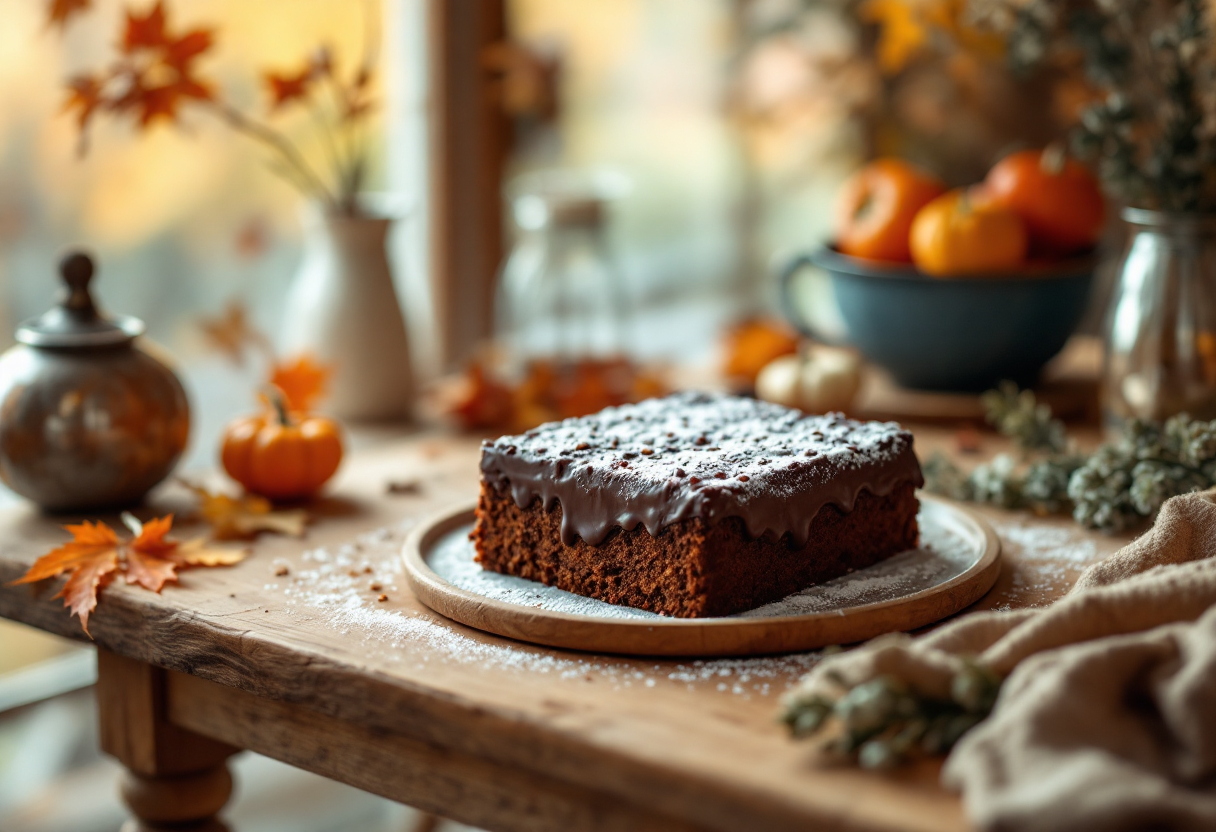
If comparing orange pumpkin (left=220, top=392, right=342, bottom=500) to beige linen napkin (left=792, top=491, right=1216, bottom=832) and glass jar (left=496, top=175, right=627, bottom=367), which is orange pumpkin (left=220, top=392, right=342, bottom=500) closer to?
glass jar (left=496, top=175, right=627, bottom=367)

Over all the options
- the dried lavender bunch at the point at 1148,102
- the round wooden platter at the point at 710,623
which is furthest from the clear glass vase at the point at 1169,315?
the round wooden platter at the point at 710,623

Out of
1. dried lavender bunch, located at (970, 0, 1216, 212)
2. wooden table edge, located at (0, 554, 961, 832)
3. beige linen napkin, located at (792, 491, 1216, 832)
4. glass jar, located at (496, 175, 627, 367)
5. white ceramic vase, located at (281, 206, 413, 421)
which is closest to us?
beige linen napkin, located at (792, 491, 1216, 832)

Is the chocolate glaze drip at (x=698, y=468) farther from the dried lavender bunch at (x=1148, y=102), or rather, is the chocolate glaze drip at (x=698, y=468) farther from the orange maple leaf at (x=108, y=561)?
the dried lavender bunch at (x=1148, y=102)

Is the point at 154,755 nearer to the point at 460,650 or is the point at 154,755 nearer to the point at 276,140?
the point at 460,650

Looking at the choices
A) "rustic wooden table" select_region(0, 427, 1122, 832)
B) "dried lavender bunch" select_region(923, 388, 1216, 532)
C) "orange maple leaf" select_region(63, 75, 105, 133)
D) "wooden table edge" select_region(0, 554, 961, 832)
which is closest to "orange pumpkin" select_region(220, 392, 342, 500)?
"rustic wooden table" select_region(0, 427, 1122, 832)

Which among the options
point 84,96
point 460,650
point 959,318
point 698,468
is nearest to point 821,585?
point 698,468

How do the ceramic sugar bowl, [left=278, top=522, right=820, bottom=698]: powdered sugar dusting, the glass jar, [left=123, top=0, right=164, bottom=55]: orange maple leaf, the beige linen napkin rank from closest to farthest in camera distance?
the beige linen napkin → [left=278, top=522, right=820, bottom=698]: powdered sugar dusting → the ceramic sugar bowl → [left=123, top=0, right=164, bottom=55]: orange maple leaf → the glass jar

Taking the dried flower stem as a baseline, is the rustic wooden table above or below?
below
